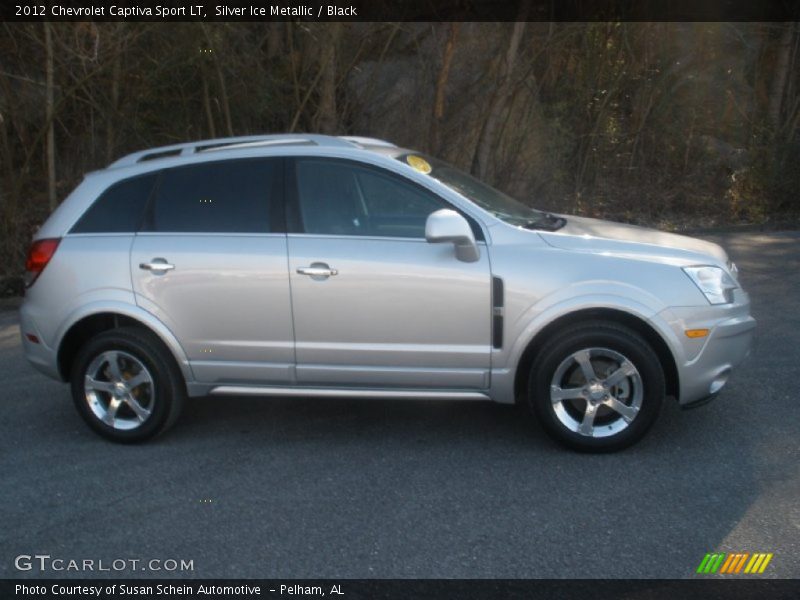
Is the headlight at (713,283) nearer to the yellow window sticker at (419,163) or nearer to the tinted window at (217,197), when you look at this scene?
the yellow window sticker at (419,163)

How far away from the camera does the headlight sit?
5301 mm

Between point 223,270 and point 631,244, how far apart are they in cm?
247

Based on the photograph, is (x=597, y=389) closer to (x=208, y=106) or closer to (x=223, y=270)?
(x=223, y=270)

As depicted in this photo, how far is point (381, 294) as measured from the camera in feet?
17.6

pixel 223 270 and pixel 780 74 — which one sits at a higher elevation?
pixel 780 74

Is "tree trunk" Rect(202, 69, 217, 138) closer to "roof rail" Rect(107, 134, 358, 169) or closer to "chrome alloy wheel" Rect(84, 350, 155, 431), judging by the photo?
"roof rail" Rect(107, 134, 358, 169)

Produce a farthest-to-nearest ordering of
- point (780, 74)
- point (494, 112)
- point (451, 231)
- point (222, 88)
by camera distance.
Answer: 1. point (780, 74)
2. point (494, 112)
3. point (222, 88)
4. point (451, 231)

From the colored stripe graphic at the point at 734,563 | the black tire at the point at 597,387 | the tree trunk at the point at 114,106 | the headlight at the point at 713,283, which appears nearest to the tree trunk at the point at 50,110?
the tree trunk at the point at 114,106

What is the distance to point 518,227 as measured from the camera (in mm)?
5492

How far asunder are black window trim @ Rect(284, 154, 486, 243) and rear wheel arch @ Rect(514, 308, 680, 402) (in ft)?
2.17

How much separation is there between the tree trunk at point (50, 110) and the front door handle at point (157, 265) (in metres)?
6.21

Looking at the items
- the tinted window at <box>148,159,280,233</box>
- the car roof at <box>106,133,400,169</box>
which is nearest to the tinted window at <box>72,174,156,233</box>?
the tinted window at <box>148,159,280,233</box>
